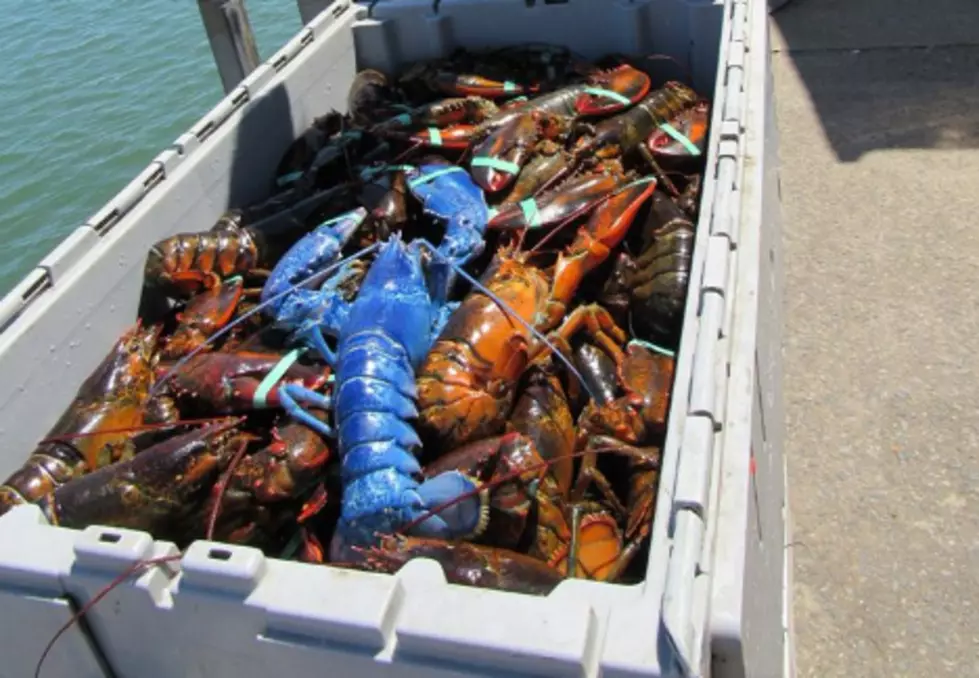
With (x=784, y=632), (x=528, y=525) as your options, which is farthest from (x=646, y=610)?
(x=784, y=632)

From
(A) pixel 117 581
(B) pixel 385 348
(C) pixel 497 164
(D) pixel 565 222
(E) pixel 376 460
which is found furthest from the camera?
(C) pixel 497 164

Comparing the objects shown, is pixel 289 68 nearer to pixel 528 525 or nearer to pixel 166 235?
pixel 166 235

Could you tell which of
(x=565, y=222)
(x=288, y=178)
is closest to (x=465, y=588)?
(x=565, y=222)

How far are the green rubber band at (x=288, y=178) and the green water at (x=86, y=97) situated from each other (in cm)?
312

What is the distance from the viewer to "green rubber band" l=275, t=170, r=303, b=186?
402cm

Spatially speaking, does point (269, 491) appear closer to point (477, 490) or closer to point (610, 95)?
point (477, 490)

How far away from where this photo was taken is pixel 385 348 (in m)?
2.72

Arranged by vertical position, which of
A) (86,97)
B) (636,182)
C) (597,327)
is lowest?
(86,97)

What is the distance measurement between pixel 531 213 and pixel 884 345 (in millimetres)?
1687

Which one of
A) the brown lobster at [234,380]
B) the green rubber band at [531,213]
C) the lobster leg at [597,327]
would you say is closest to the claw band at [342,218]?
the green rubber band at [531,213]

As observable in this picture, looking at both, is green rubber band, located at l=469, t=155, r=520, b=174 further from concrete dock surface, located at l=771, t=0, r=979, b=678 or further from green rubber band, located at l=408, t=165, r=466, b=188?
concrete dock surface, located at l=771, t=0, r=979, b=678

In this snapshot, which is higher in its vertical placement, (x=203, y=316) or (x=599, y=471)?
(x=203, y=316)

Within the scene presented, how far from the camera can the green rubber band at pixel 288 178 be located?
4.02 meters

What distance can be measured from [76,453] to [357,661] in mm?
1586
